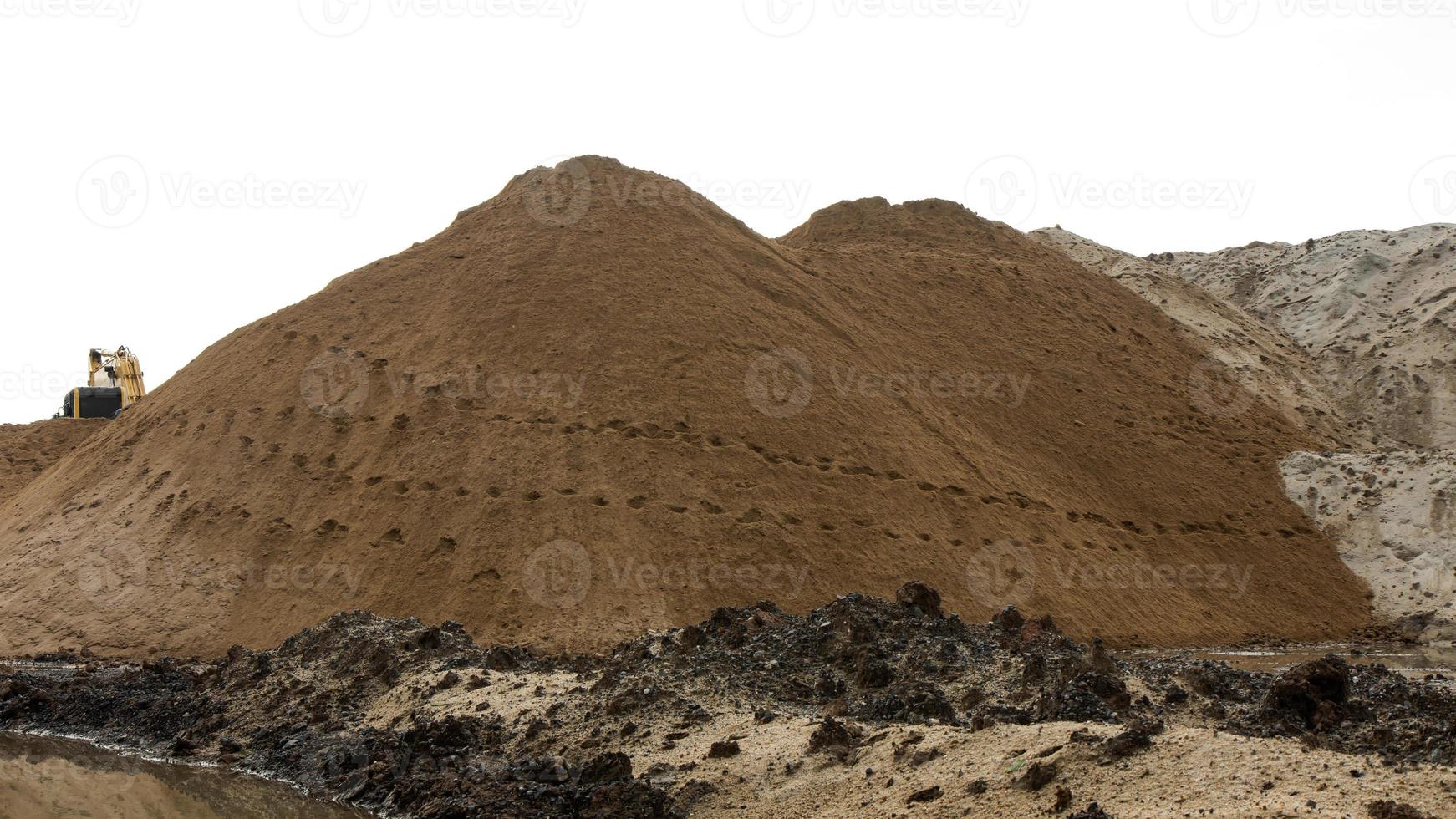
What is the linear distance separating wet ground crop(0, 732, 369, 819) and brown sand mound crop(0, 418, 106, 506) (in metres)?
A: 19.9

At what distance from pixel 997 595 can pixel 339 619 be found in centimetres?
1134

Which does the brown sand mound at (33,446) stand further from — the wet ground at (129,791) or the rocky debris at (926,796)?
the rocky debris at (926,796)

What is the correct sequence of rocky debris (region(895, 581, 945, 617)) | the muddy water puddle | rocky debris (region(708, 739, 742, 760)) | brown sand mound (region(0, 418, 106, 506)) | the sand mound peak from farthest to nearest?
the sand mound peak, brown sand mound (region(0, 418, 106, 506)), the muddy water puddle, rocky debris (region(895, 581, 945, 617)), rocky debris (region(708, 739, 742, 760))

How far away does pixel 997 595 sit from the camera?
2138 centimetres

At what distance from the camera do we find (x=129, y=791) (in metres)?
14.2

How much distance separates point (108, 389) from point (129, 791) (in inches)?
1258

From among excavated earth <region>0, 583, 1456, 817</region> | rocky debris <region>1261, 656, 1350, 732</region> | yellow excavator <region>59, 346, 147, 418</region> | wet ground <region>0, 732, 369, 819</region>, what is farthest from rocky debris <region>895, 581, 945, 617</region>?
yellow excavator <region>59, 346, 147, 418</region>

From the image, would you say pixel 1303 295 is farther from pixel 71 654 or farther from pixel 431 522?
pixel 71 654

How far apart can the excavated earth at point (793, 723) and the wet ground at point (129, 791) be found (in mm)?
394

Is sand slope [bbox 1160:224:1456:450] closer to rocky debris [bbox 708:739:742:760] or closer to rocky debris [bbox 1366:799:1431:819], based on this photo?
rocky debris [bbox 708:739:742:760]

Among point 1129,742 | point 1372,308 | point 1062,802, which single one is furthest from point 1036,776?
point 1372,308

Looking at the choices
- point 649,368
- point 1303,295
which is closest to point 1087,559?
point 649,368

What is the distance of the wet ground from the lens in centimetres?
1320

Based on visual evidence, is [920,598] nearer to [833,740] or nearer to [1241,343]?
[833,740]
